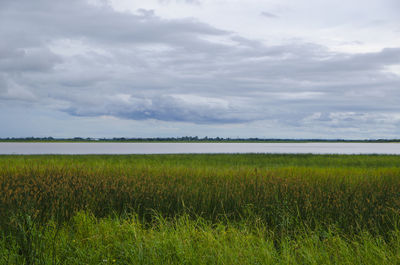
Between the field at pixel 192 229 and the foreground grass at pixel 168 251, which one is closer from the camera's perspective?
the foreground grass at pixel 168 251

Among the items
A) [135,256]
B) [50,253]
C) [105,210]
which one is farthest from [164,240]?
[105,210]

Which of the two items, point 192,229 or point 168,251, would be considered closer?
point 168,251

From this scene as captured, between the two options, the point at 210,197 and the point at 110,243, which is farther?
the point at 210,197

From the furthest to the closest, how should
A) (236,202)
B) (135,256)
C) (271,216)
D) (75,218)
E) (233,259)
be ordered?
(236,202), (271,216), (75,218), (135,256), (233,259)

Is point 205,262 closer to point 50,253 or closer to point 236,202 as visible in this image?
point 50,253

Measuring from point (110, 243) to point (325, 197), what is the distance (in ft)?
24.2

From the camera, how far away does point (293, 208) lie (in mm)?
10289

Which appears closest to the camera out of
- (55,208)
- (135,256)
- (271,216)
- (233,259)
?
(233,259)

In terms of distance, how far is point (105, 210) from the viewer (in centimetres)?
1010

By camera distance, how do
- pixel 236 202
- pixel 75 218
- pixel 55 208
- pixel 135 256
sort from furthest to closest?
1. pixel 236 202
2. pixel 55 208
3. pixel 75 218
4. pixel 135 256

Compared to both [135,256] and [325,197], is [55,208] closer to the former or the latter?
[135,256]

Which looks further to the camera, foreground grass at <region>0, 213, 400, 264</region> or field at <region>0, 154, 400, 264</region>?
field at <region>0, 154, 400, 264</region>

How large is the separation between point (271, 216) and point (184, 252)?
429 cm

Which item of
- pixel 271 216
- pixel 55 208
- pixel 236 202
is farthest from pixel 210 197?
pixel 55 208
